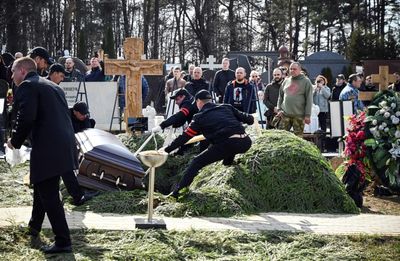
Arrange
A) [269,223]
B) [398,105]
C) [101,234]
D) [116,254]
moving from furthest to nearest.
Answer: [398,105] < [269,223] < [101,234] < [116,254]

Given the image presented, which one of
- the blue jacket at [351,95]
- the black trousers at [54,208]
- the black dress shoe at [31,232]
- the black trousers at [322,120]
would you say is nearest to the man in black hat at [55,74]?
the black dress shoe at [31,232]

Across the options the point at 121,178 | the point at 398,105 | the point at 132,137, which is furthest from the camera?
the point at 132,137

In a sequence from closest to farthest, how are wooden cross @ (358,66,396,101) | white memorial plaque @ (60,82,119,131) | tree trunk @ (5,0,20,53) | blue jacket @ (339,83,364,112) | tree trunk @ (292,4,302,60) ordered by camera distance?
wooden cross @ (358,66,396,101) < blue jacket @ (339,83,364,112) < white memorial plaque @ (60,82,119,131) < tree trunk @ (5,0,20,53) < tree trunk @ (292,4,302,60)

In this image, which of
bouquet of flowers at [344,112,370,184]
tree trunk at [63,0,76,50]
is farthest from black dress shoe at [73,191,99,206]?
tree trunk at [63,0,76,50]

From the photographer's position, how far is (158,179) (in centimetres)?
1123

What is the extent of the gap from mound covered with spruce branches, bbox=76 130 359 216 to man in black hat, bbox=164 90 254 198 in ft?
1.13

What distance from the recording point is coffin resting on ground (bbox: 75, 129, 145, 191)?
30.3 ft

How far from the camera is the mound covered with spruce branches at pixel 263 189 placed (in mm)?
8406

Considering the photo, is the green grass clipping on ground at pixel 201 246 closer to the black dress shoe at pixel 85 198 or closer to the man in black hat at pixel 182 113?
the black dress shoe at pixel 85 198

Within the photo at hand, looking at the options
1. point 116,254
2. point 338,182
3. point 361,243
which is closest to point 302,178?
point 338,182

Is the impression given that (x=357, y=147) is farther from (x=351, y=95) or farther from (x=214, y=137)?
(x=351, y=95)

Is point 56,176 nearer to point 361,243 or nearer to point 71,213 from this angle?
point 71,213

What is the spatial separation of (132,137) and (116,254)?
6299 millimetres

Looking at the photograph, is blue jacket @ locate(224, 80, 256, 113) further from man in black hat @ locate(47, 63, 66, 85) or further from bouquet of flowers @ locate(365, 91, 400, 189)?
man in black hat @ locate(47, 63, 66, 85)
